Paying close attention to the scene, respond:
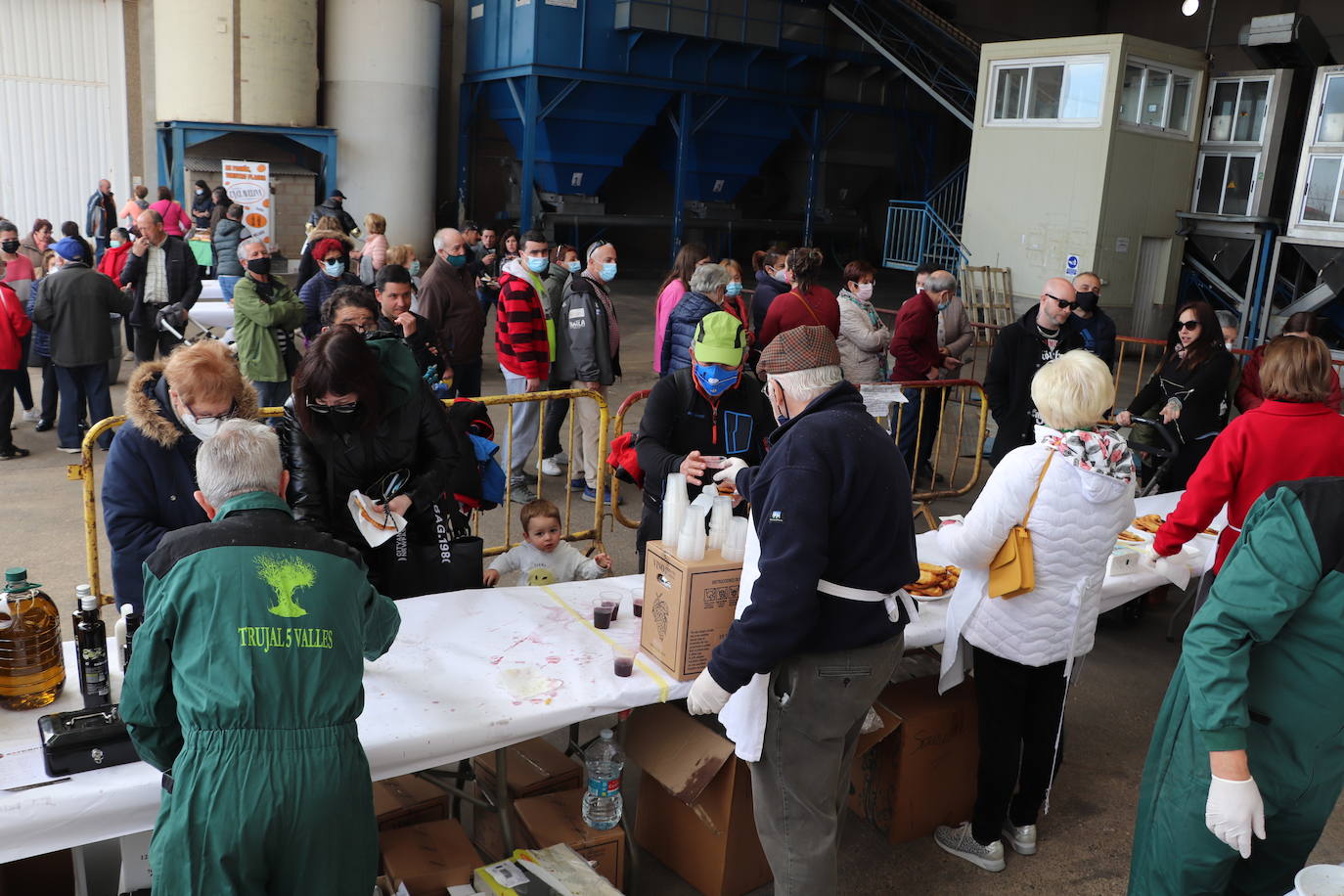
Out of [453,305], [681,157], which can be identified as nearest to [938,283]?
[453,305]

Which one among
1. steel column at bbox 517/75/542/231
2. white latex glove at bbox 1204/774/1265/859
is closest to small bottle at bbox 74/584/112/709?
white latex glove at bbox 1204/774/1265/859

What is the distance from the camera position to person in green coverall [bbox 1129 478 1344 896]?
7.50 feet

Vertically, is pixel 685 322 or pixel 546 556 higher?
pixel 685 322

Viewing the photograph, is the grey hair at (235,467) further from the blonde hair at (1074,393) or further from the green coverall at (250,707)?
the blonde hair at (1074,393)

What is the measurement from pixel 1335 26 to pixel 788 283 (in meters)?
16.8

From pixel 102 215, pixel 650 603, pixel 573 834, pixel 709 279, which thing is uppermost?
pixel 102 215

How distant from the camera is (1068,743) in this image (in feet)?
15.6

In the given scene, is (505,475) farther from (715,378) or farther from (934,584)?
(934,584)

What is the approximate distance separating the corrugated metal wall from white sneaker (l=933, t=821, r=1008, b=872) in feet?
60.9

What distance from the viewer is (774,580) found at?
2.72 m

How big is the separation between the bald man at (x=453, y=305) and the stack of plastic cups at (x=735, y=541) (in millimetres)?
4875

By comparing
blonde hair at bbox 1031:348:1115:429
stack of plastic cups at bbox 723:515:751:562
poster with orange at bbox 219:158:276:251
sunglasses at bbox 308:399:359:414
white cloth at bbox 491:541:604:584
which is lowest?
white cloth at bbox 491:541:604:584

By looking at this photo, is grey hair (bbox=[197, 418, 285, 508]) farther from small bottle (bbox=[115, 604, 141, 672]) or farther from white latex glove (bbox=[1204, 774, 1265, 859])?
white latex glove (bbox=[1204, 774, 1265, 859])

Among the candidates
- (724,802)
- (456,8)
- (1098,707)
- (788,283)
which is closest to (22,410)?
(788,283)
